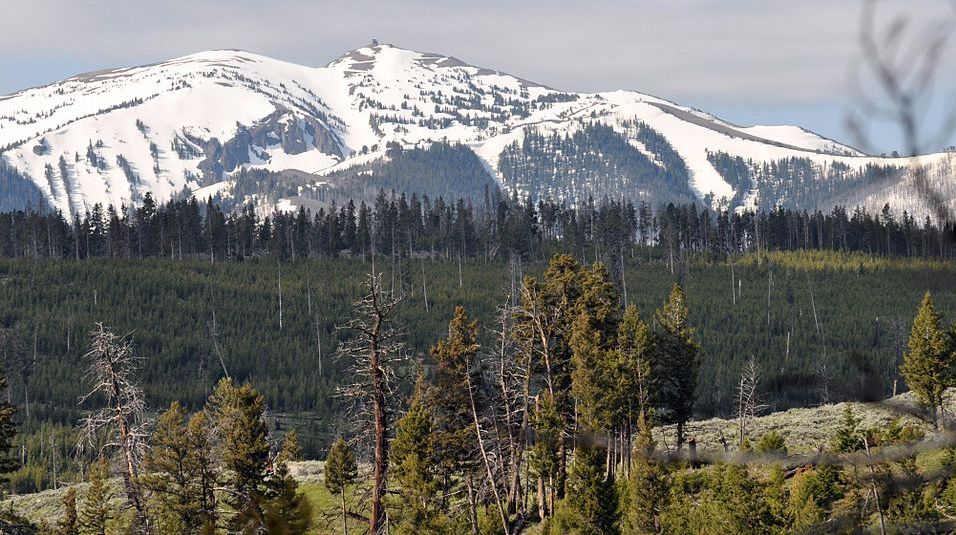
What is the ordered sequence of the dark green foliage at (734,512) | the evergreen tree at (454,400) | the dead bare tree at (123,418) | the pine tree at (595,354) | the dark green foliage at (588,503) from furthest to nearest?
the pine tree at (595,354) → the evergreen tree at (454,400) → the dark green foliage at (588,503) → the dead bare tree at (123,418) → the dark green foliage at (734,512)

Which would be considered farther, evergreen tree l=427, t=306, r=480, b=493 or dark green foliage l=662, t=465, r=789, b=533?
evergreen tree l=427, t=306, r=480, b=493

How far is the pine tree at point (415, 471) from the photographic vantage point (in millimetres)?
33625

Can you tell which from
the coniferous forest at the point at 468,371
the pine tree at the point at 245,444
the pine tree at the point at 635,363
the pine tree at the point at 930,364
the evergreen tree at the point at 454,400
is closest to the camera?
the coniferous forest at the point at 468,371

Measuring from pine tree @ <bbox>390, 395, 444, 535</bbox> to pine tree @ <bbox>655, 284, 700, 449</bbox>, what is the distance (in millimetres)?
16249

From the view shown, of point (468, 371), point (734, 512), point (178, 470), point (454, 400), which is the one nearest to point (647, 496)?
point (734, 512)

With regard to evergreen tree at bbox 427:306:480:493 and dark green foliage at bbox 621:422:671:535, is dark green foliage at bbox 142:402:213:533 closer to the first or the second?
evergreen tree at bbox 427:306:480:493

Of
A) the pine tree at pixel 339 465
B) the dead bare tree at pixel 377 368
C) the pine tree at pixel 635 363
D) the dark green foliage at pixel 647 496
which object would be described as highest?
the dead bare tree at pixel 377 368

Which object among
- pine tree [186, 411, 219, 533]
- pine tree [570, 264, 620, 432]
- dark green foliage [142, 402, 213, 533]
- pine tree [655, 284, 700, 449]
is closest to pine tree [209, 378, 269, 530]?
pine tree [186, 411, 219, 533]

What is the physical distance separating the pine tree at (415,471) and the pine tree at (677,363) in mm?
16249

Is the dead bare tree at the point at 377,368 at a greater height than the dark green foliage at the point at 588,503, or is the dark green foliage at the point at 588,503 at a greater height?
the dead bare tree at the point at 377,368

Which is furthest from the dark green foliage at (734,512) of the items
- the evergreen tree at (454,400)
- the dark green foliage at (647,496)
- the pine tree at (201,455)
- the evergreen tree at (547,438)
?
the pine tree at (201,455)

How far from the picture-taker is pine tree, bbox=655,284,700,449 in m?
49.8

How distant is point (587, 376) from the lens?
40438mm

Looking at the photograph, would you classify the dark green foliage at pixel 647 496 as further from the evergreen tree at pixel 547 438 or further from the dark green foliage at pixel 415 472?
the dark green foliage at pixel 415 472
